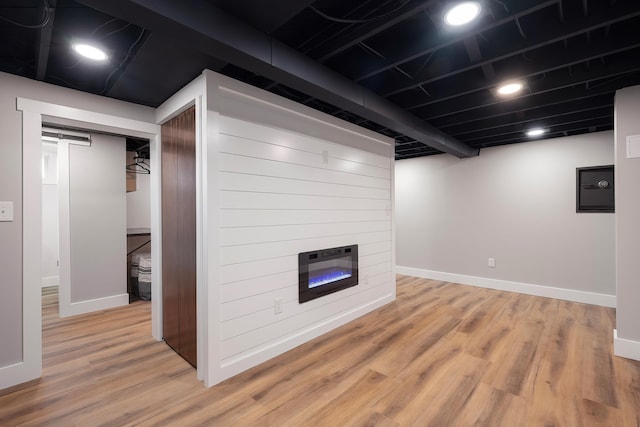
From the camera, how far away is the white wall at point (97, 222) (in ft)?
12.2

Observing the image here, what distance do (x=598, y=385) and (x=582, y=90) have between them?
104 inches

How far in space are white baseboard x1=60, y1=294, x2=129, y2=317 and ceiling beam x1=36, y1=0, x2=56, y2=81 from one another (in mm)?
2793

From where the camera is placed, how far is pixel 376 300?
3932mm

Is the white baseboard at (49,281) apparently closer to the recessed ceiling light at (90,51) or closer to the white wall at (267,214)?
the white wall at (267,214)

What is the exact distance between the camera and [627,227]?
2.67m

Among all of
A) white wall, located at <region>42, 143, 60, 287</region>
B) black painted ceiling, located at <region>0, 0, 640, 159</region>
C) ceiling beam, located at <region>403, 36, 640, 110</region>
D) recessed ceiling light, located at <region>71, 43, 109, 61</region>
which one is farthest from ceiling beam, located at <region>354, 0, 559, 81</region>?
white wall, located at <region>42, 143, 60, 287</region>

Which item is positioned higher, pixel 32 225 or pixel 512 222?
pixel 32 225

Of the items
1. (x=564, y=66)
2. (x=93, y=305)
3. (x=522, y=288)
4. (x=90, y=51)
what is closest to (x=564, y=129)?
(x=564, y=66)

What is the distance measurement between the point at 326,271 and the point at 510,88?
258 centimetres

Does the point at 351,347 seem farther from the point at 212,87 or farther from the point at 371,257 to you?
the point at 212,87

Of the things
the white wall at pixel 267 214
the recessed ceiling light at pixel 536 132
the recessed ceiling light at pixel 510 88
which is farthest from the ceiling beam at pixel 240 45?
the recessed ceiling light at pixel 536 132

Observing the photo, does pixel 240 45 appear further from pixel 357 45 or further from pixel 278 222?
pixel 278 222

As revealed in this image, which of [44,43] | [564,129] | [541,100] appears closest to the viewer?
[44,43]

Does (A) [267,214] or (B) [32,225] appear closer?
(B) [32,225]
